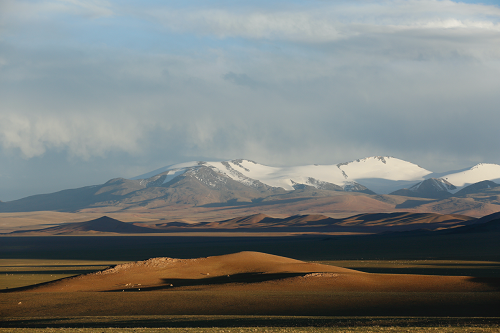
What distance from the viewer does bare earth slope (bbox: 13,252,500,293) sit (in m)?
34.0

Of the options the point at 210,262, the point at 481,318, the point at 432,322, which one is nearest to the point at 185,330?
the point at 432,322

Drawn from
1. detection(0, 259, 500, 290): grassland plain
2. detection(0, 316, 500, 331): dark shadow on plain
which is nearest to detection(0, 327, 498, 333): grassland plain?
detection(0, 316, 500, 331): dark shadow on plain

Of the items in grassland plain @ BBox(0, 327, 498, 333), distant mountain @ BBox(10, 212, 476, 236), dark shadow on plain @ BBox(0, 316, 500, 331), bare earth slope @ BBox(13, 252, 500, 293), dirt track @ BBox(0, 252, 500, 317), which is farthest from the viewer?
distant mountain @ BBox(10, 212, 476, 236)

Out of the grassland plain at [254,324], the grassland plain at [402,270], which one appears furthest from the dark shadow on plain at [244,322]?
the grassland plain at [402,270]

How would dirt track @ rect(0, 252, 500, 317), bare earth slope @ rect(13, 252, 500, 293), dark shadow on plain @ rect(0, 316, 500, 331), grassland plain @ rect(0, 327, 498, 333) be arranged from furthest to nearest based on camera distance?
bare earth slope @ rect(13, 252, 500, 293) < dirt track @ rect(0, 252, 500, 317) < dark shadow on plain @ rect(0, 316, 500, 331) < grassland plain @ rect(0, 327, 498, 333)

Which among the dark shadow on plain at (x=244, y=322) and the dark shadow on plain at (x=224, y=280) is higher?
the dark shadow on plain at (x=224, y=280)

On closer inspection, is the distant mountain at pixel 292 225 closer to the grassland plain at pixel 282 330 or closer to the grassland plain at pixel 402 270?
the grassland plain at pixel 402 270

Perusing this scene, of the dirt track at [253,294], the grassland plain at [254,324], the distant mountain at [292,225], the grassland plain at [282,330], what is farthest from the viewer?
the distant mountain at [292,225]

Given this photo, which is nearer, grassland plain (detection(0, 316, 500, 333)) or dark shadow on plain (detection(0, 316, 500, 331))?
grassland plain (detection(0, 316, 500, 333))

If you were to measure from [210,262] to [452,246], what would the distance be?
48303mm

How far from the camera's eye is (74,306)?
2983 cm

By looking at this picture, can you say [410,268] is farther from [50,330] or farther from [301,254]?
[50,330]

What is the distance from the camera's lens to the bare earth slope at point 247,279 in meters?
34.0

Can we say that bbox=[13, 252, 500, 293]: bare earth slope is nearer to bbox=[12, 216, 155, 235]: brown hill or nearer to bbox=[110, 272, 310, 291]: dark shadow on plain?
bbox=[110, 272, 310, 291]: dark shadow on plain
